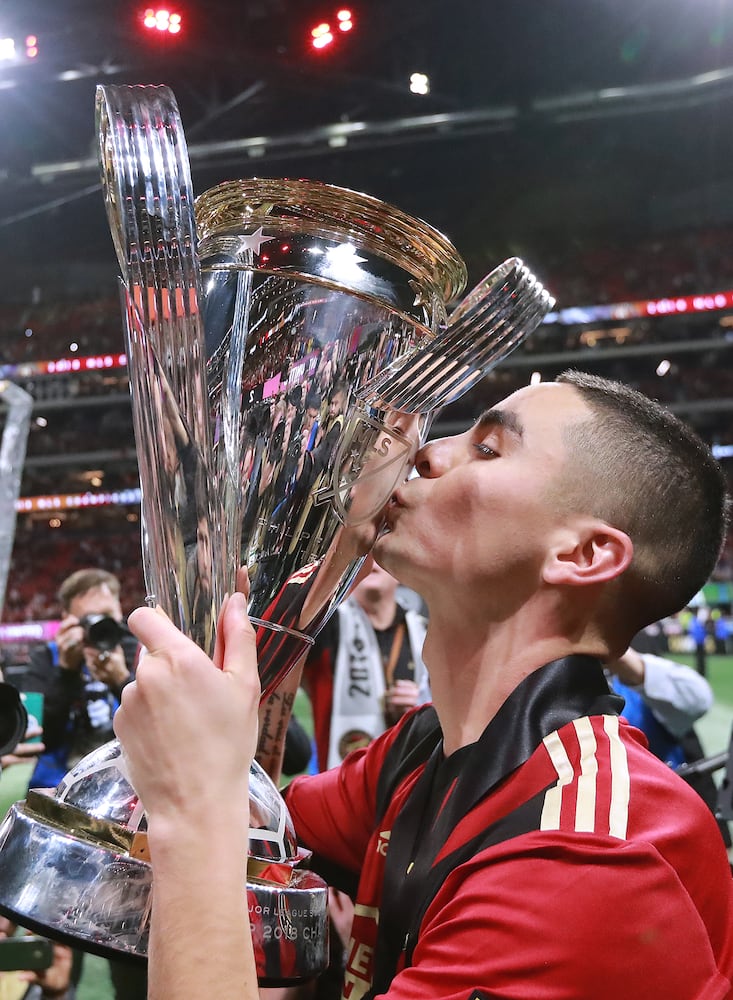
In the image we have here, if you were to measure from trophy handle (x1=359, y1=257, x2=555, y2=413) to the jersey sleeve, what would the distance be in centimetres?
34

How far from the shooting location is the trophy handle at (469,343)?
68 cm

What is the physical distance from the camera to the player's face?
78 centimetres

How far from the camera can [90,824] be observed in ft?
2.02

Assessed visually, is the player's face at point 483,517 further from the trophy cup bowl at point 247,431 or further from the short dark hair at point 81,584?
the short dark hair at point 81,584

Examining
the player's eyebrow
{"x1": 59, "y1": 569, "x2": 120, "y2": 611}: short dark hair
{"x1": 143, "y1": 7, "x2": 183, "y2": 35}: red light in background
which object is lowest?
the player's eyebrow

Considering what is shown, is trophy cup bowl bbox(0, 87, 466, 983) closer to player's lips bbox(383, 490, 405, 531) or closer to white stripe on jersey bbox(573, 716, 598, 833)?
player's lips bbox(383, 490, 405, 531)

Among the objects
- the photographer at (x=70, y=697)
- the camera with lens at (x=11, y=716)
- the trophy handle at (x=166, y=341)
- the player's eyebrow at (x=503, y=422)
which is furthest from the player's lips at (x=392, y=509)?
the photographer at (x=70, y=697)

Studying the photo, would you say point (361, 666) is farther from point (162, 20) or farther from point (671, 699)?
point (162, 20)

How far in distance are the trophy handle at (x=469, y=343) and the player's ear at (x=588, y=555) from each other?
0.16 meters

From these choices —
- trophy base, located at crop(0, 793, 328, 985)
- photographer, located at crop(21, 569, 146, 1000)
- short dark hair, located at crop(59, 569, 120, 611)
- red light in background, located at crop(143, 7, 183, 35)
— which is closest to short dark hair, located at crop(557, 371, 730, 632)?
trophy base, located at crop(0, 793, 328, 985)

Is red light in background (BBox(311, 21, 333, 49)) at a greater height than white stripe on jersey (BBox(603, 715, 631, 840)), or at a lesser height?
greater

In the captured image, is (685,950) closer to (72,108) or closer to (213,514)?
(213,514)

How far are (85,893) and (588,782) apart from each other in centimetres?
34

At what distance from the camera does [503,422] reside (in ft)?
2.72
